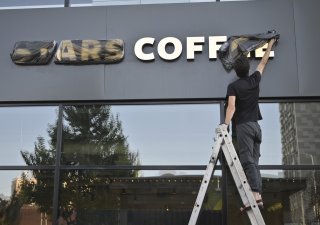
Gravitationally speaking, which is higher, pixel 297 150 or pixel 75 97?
pixel 75 97

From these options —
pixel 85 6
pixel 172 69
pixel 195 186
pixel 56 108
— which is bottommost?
pixel 195 186

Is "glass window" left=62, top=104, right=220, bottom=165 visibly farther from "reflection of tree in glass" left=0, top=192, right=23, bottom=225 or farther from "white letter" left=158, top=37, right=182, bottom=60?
"reflection of tree in glass" left=0, top=192, right=23, bottom=225

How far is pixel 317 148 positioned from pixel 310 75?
1.01m

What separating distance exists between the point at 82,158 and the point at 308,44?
3522 mm

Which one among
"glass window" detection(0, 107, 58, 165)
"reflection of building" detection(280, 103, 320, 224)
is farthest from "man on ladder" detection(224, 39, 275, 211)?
"glass window" detection(0, 107, 58, 165)

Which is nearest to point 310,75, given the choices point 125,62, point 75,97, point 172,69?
point 172,69

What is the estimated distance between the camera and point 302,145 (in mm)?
7500

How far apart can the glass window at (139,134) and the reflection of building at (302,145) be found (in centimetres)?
99

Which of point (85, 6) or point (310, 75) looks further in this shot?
point (85, 6)

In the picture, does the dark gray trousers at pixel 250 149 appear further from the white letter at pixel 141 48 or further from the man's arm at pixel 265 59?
the white letter at pixel 141 48

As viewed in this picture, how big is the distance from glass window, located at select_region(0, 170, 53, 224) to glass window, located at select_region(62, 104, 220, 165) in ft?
1.69

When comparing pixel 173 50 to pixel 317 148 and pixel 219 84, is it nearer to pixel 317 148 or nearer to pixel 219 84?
pixel 219 84

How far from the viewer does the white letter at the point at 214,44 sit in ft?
24.3

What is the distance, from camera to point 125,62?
7617mm
